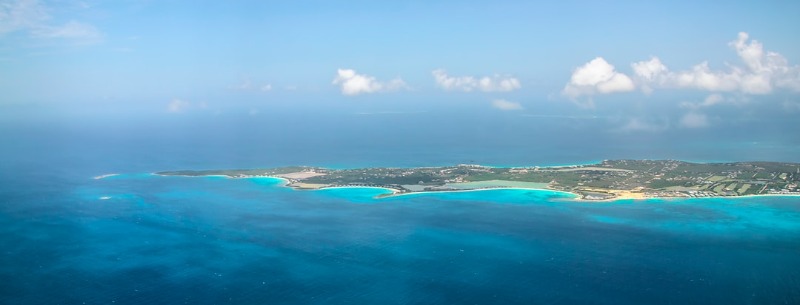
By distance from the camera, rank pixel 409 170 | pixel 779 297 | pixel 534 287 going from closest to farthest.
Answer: pixel 779 297 → pixel 534 287 → pixel 409 170

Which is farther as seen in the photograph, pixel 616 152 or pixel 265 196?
pixel 616 152

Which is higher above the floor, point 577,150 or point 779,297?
point 577,150

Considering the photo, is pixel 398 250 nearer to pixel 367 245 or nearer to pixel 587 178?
pixel 367 245

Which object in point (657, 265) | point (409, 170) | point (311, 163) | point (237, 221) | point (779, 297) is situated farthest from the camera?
point (311, 163)

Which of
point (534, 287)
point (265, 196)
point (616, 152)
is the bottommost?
point (534, 287)

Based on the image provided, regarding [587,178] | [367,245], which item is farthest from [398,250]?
[587,178]

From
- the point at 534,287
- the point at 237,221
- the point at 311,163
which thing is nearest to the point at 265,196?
the point at 237,221

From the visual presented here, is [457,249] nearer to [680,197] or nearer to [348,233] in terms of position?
[348,233]
